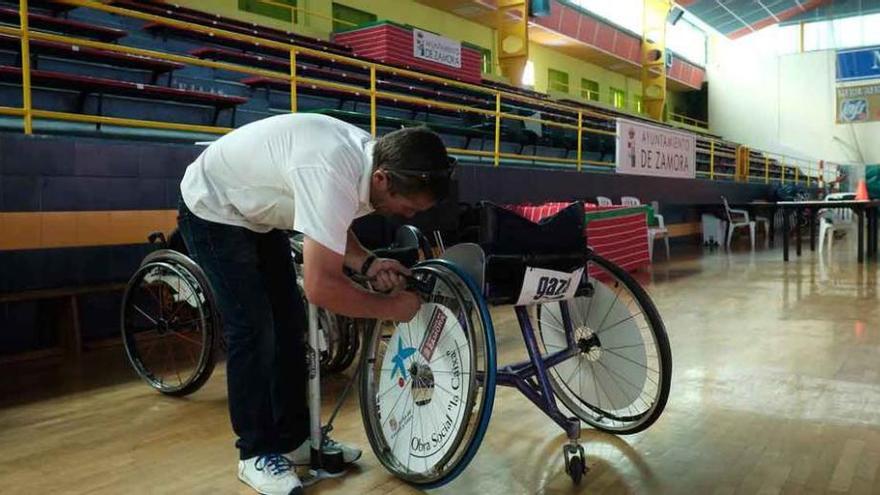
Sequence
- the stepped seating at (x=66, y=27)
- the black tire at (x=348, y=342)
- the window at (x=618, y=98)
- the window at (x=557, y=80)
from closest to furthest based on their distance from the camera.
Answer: the black tire at (x=348, y=342), the stepped seating at (x=66, y=27), the window at (x=557, y=80), the window at (x=618, y=98)

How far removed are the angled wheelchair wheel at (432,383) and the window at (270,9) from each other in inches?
412

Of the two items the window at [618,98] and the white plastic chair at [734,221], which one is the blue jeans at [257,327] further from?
the window at [618,98]

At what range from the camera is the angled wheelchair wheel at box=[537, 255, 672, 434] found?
81.8 inches

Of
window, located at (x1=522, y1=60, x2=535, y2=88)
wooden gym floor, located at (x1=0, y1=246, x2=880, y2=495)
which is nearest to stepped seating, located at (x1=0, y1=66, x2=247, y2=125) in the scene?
wooden gym floor, located at (x1=0, y1=246, x2=880, y2=495)

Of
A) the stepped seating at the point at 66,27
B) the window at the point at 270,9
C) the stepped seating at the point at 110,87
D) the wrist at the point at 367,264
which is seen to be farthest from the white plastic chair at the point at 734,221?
the wrist at the point at 367,264

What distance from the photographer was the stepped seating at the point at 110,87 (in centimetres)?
510

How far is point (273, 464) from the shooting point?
1875mm

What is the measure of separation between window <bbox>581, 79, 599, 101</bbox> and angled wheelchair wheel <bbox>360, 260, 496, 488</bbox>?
19348mm

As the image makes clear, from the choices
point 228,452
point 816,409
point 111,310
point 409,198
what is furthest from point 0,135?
point 816,409

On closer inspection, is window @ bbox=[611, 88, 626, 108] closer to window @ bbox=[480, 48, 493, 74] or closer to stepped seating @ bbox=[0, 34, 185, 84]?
window @ bbox=[480, 48, 493, 74]

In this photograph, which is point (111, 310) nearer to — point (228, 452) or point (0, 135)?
point (0, 135)

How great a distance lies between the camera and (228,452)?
2199 mm

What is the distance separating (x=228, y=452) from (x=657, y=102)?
21.4 m

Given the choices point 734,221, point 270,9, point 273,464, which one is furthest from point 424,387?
point 734,221
